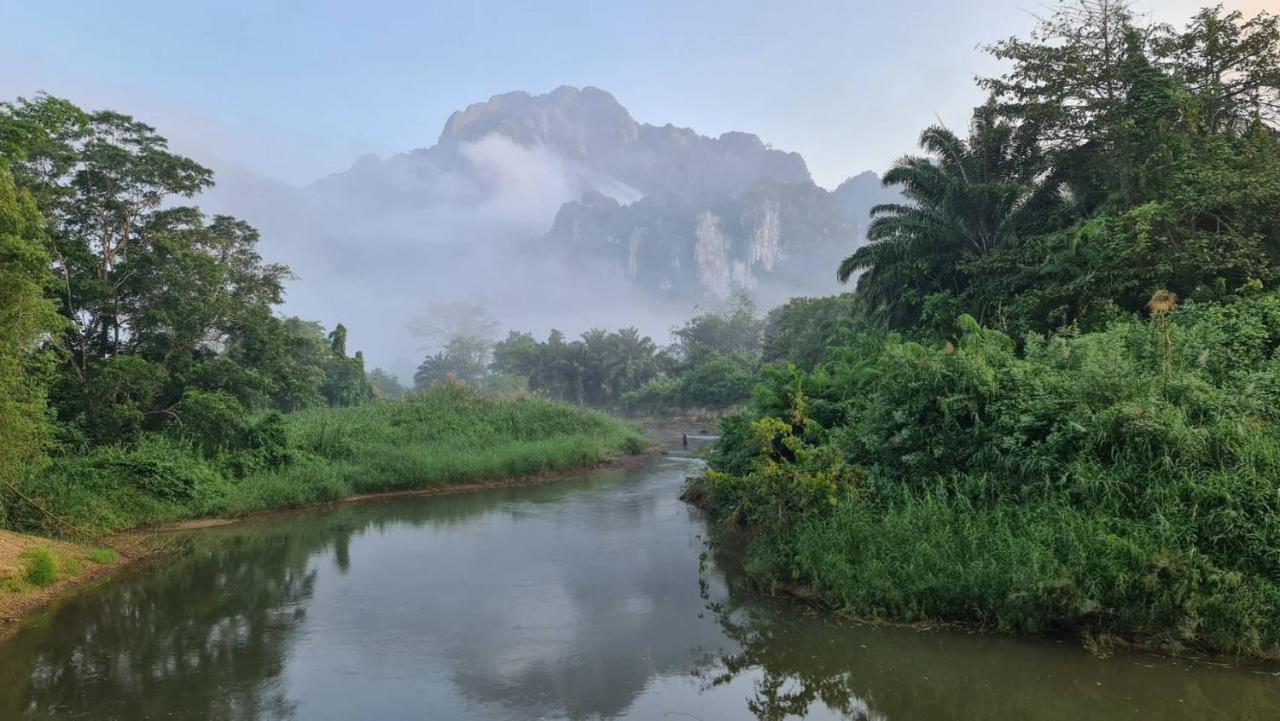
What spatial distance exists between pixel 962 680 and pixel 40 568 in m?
12.5

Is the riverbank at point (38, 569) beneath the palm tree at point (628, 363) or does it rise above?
beneath

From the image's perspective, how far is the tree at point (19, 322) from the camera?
34.1 ft

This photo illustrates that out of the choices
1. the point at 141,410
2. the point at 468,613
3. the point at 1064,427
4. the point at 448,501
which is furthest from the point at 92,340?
the point at 1064,427

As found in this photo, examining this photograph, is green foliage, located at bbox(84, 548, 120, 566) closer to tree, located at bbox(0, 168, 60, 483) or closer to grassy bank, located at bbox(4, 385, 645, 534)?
grassy bank, located at bbox(4, 385, 645, 534)

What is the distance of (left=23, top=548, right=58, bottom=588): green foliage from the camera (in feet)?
33.2

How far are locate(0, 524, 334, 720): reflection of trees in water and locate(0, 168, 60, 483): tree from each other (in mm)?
2707

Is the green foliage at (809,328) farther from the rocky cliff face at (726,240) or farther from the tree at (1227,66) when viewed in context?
the rocky cliff face at (726,240)

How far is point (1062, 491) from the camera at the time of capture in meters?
8.20

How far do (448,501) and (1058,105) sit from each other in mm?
20190

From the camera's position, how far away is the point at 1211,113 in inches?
656

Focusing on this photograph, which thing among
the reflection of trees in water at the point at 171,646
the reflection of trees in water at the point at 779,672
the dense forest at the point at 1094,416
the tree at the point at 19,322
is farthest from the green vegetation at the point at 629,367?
the reflection of trees in water at the point at 779,672

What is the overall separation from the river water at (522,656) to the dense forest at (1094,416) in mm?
611

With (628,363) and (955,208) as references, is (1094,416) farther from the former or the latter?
(628,363)

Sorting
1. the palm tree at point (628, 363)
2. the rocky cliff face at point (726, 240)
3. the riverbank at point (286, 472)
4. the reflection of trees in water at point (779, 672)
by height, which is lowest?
the reflection of trees in water at point (779, 672)
